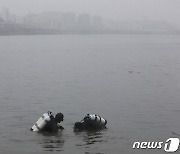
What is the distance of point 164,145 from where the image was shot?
1345 centimetres

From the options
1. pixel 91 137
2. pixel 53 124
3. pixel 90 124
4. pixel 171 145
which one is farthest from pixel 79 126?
pixel 171 145

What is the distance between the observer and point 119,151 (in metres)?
13.0

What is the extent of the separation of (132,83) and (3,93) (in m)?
9.70

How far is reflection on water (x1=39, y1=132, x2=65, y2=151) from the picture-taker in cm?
1334

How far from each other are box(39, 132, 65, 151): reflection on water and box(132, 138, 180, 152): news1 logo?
2.54 metres

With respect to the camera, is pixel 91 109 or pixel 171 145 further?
pixel 91 109

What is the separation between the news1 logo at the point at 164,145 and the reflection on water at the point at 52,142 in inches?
100.0

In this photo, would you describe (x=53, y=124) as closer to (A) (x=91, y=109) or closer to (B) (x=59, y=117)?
(B) (x=59, y=117)

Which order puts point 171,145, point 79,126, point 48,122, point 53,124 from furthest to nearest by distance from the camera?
point 79,126 < point 53,124 < point 48,122 < point 171,145

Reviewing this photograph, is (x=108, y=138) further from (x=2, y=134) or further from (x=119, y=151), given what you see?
(x=2, y=134)

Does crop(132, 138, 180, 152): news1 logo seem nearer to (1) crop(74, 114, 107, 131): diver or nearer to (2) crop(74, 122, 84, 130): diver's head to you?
(1) crop(74, 114, 107, 131): diver

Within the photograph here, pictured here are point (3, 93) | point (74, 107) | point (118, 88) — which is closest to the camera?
point (74, 107)

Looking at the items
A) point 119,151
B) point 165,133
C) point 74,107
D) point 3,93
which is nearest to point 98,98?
point 74,107

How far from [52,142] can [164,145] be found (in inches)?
151
